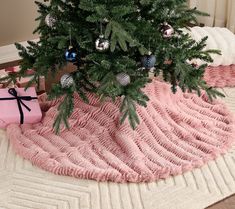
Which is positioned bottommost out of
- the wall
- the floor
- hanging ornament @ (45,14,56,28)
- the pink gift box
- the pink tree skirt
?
the floor

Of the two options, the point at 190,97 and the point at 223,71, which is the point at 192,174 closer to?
the point at 190,97

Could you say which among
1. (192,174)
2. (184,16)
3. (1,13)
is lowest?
(192,174)

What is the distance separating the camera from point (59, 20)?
1.66 meters

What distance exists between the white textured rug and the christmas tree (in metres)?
0.21

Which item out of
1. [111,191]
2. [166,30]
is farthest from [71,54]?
[111,191]

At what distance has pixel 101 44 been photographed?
1569 millimetres

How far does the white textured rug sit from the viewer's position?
1.47m

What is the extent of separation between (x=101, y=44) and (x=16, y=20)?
107 cm

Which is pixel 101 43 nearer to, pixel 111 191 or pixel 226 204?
pixel 111 191

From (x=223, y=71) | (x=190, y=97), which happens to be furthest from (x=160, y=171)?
(x=223, y=71)

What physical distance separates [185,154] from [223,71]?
0.70 meters

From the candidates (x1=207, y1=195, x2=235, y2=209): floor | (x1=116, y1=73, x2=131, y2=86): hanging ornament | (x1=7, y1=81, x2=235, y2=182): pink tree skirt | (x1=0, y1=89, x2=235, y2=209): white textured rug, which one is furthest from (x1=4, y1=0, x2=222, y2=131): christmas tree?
(x1=207, y1=195, x2=235, y2=209): floor

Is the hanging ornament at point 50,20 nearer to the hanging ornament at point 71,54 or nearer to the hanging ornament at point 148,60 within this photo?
the hanging ornament at point 71,54

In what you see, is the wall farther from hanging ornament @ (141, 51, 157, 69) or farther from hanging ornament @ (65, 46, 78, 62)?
hanging ornament @ (141, 51, 157, 69)
